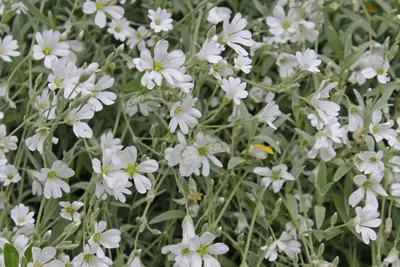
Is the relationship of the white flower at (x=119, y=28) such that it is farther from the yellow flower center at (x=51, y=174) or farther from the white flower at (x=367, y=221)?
the white flower at (x=367, y=221)

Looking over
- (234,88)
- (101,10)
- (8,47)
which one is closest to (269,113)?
(234,88)

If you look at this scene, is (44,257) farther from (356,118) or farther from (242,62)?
(356,118)

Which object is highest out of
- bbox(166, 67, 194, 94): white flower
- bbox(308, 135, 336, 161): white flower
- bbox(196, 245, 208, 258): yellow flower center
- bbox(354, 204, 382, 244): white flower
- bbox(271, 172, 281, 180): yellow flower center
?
bbox(166, 67, 194, 94): white flower

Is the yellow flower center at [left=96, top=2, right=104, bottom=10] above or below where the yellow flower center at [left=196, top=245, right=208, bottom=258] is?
above

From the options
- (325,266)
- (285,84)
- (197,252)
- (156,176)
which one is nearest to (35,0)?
(156,176)

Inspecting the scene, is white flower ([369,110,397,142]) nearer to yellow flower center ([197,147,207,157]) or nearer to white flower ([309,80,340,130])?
white flower ([309,80,340,130])

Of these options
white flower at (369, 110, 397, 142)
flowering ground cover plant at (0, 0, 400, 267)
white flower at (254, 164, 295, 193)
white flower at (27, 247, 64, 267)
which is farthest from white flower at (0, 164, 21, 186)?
white flower at (369, 110, 397, 142)
